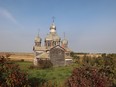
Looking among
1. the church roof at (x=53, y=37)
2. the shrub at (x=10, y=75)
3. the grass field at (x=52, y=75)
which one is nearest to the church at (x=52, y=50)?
the church roof at (x=53, y=37)

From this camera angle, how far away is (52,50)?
59.3 m

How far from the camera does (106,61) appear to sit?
106 ft

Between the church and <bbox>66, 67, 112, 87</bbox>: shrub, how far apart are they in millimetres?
41519

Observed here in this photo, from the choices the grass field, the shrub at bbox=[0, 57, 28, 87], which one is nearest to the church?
the grass field

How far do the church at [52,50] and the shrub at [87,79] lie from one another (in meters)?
41.5

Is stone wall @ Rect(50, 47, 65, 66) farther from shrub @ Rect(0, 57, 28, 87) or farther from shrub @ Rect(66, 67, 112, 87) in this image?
shrub @ Rect(66, 67, 112, 87)

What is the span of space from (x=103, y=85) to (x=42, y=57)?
146ft

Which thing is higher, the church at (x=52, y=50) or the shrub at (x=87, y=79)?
the church at (x=52, y=50)

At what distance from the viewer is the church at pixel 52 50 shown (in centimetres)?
5966

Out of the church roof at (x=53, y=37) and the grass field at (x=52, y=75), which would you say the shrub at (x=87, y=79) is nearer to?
the grass field at (x=52, y=75)

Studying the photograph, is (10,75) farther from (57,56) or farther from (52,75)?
(57,56)

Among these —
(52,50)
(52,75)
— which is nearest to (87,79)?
(52,75)

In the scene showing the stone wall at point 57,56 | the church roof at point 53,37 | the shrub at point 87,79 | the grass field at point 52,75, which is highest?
the church roof at point 53,37

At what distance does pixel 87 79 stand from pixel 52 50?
42476mm
